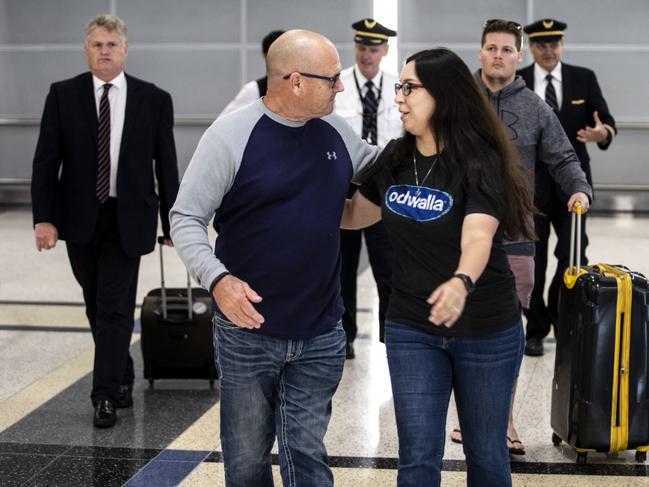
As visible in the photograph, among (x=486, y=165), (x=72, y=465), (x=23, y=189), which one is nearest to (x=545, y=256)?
(x=72, y=465)

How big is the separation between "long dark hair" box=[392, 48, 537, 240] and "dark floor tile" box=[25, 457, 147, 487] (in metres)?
1.90

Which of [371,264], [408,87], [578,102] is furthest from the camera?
[578,102]

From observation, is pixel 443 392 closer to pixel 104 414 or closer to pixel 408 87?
pixel 408 87

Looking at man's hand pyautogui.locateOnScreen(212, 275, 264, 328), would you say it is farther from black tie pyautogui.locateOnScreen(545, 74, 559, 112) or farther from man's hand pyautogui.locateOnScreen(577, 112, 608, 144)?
black tie pyautogui.locateOnScreen(545, 74, 559, 112)

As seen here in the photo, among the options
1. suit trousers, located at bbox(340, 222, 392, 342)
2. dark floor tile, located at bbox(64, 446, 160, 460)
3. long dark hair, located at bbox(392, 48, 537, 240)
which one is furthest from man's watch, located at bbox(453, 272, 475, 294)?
suit trousers, located at bbox(340, 222, 392, 342)

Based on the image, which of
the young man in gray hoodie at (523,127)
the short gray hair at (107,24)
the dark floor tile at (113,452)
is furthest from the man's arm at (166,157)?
the young man in gray hoodie at (523,127)

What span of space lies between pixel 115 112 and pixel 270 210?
2.08 metres

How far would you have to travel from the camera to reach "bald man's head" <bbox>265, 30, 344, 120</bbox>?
2.79m

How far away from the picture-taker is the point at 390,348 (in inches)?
112

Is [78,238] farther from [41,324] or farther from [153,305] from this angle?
[41,324]

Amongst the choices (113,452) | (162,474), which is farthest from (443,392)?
(113,452)

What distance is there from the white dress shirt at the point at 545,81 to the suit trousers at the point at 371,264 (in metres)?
1.19

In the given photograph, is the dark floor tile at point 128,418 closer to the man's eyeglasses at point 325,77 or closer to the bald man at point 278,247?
the bald man at point 278,247

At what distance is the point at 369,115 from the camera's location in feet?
18.3
